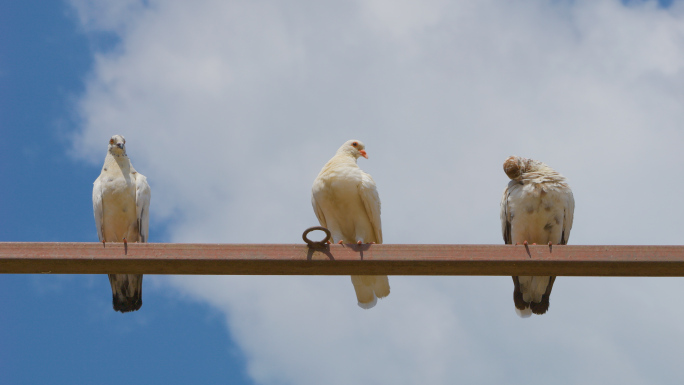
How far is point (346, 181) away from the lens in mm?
7035

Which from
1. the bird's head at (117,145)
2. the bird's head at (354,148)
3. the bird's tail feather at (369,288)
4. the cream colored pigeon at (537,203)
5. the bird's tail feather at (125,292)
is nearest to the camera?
the bird's tail feather at (369,288)

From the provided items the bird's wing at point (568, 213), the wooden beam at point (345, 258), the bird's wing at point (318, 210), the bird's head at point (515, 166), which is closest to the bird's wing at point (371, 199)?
the bird's wing at point (318, 210)

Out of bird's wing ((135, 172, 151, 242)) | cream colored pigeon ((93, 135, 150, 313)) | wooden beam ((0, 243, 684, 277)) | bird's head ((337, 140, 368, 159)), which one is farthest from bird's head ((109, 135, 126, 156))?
wooden beam ((0, 243, 684, 277))

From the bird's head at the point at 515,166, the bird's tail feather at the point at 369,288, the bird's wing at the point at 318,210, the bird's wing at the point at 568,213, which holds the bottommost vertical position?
the bird's tail feather at the point at 369,288

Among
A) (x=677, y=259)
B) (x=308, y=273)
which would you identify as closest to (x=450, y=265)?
(x=308, y=273)

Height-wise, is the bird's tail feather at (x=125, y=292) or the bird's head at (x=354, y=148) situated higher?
the bird's head at (x=354, y=148)

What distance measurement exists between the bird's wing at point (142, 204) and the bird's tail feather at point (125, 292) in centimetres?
79

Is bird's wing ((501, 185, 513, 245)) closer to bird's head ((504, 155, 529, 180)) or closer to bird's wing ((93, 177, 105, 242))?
bird's head ((504, 155, 529, 180))

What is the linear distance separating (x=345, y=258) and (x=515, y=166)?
3358 millimetres

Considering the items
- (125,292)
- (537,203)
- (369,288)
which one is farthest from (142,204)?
(537,203)

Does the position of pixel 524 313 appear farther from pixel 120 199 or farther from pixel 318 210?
pixel 120 199

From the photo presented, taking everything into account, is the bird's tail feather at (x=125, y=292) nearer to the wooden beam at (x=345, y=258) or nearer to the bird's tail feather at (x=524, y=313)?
the wooden beam at (x=345, y=258)

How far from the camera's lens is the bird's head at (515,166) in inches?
293

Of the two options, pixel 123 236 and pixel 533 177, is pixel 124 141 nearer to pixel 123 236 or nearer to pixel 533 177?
pixel 123 236
